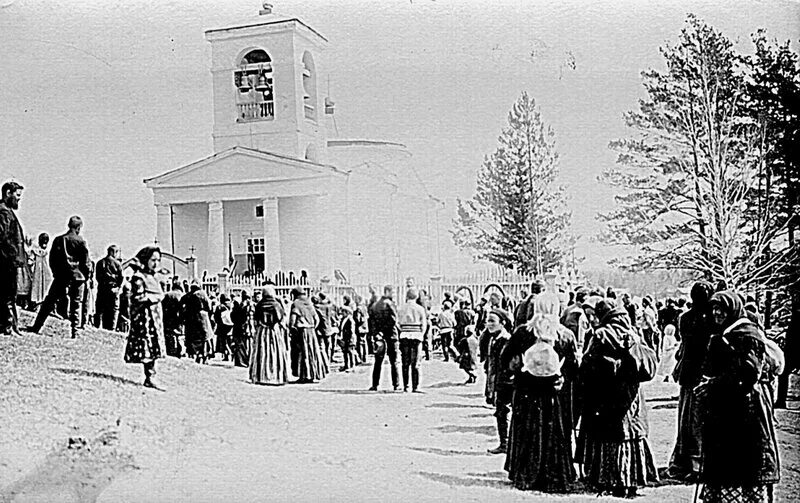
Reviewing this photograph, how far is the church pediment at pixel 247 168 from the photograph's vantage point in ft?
14.7

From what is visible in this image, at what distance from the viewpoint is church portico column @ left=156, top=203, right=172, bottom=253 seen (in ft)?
14.9

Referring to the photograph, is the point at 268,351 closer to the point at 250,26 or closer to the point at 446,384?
the point at 446,384

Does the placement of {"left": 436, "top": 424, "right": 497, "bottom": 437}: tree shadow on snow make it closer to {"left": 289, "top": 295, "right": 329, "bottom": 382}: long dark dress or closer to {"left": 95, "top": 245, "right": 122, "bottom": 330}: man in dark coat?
{"left": 289, "top": 295, "right": 329, "bottom": 382}: long dark dress

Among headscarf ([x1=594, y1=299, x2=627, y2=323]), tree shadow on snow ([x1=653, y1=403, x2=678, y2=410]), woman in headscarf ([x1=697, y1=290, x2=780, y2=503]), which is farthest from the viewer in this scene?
tree shadow on snow ([x1=653, y1=403, x2=678, y2=410])

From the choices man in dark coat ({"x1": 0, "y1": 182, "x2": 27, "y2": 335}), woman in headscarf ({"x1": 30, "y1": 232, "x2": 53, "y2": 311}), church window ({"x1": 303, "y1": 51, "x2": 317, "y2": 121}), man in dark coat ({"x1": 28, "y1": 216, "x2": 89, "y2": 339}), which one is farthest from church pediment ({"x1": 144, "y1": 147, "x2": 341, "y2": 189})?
man in dark coat ({"x1": 0, "y1": 182, "x2": 27, "y2": 335})

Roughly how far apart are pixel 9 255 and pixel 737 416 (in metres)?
3.97

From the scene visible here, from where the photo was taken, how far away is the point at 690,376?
397 centimetres

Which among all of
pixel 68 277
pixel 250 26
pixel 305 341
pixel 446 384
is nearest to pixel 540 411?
pixel 446 384

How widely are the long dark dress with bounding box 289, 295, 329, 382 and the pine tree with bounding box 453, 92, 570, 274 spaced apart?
943mm

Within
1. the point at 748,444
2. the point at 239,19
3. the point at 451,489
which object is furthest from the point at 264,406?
the point at 748,444

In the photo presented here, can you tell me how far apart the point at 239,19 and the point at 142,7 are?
2.00 ft

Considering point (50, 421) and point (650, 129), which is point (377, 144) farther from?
point (50, 421)

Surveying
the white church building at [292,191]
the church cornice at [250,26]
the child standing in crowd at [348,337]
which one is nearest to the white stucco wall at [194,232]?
the white church building at [292,191]

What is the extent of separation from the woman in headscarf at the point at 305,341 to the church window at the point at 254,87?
3.41 ft
